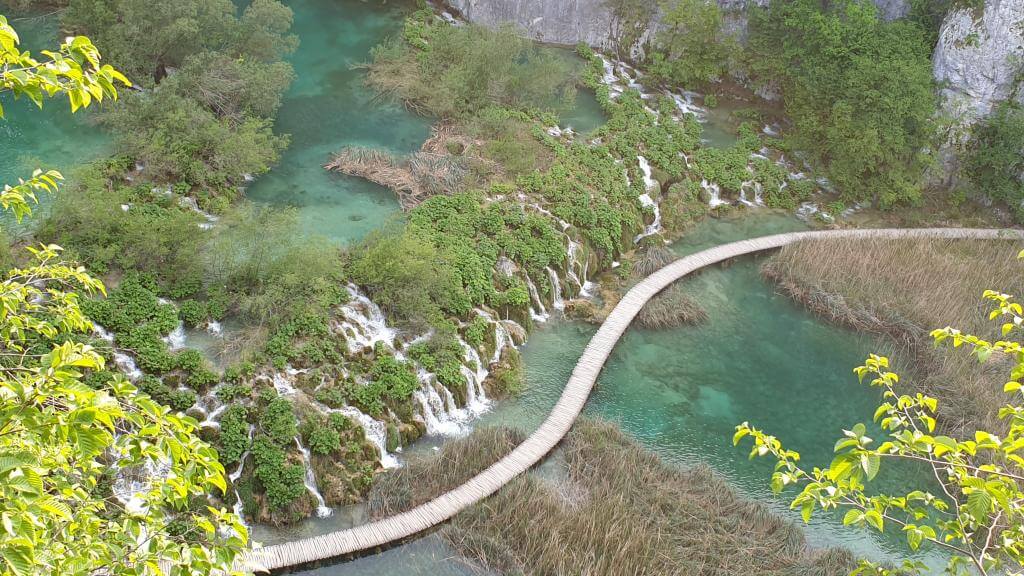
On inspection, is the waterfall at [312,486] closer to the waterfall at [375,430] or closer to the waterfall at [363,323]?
the waterfall at [375,430]

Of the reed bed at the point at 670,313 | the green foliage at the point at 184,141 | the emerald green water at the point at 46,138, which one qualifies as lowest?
the reed bed at the point at 670,313

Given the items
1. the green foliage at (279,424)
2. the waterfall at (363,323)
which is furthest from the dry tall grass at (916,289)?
the green foliage at (279,424)

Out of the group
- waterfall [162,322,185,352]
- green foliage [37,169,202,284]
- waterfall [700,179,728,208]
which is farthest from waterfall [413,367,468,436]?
waterfall [700,179,728,208]

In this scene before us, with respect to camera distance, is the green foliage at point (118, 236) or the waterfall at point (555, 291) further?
the waterfall at point (555, 291)

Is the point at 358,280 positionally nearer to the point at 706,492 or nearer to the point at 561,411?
the point at 561,411

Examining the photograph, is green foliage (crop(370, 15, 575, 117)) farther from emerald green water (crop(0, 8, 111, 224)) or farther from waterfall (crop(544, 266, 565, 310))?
emerald green water (crop(0, 8, 111, 224))

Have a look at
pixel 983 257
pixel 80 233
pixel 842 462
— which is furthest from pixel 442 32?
pixel 842 462
